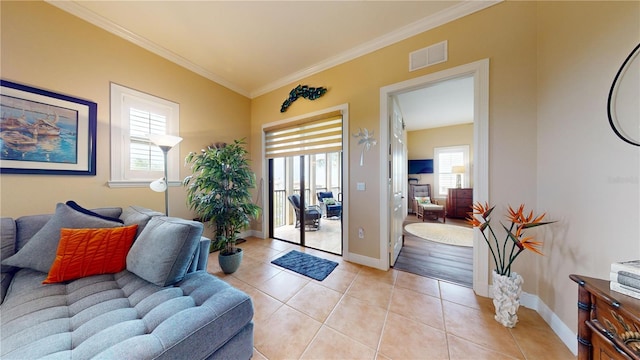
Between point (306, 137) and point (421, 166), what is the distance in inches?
179

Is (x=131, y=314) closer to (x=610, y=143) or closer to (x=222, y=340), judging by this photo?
(x=222, y=340)

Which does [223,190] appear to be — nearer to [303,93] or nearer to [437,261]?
[303,93]

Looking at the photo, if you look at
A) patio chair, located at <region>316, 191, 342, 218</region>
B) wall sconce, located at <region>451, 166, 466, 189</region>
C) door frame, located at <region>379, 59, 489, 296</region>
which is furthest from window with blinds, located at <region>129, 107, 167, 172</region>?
wall sconce, located at <region>451, 166, 466, 189</region>

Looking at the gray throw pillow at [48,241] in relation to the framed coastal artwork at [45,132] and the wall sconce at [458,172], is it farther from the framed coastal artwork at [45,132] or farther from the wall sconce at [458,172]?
the wall sconce at [458,172]

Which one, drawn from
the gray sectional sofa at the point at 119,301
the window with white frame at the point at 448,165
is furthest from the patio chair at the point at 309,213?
the window with white frame at the point at 448,165

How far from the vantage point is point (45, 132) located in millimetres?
1729

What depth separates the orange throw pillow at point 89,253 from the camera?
123cm

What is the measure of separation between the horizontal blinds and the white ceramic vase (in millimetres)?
2083

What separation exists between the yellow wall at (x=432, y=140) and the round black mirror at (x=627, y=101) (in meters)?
5.05

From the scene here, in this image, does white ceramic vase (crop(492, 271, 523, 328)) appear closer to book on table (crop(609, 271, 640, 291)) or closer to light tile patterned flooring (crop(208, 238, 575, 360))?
light tile patterned flooring (crop(208, 238, 575, 360))

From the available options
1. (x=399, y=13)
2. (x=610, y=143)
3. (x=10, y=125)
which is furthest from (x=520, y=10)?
(x=10, y=125)

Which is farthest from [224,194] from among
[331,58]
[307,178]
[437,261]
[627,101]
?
[627,101]

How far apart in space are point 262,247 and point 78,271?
201 cm

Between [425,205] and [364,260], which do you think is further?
[425,205]
